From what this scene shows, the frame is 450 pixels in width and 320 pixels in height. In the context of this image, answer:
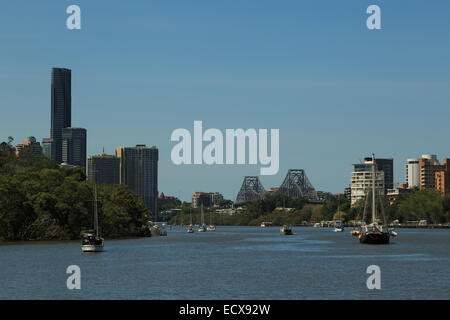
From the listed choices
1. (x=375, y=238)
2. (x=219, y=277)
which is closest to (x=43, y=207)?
(x=375, y=238)

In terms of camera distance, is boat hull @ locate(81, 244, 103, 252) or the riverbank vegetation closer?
boat hull @ locate(81, 244, 103, 252)

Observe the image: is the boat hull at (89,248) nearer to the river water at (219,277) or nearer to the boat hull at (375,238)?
the river water at (219,277)

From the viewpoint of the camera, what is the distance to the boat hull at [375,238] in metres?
171

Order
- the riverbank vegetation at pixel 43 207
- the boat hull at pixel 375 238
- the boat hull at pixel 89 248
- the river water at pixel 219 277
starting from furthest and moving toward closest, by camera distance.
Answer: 1. the riverbank vegetation at pixel 43 207
2. the boat hull at pixel 375 238
3. the boat hull at pixel 89 248
4. the river water at pixel 219 277

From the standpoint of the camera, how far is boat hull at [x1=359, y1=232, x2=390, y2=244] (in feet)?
560

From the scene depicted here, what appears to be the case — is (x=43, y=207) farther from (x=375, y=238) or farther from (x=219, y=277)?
(x=219, y=277)

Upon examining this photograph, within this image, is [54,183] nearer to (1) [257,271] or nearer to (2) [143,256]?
(2) [143,256]

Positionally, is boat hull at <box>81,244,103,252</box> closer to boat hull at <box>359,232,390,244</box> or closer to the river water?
the river water

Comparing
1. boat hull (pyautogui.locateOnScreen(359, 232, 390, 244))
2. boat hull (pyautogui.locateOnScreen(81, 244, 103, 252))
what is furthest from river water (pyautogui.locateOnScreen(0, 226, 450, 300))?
boat hull (pyautogui.locateOnScreen(359, 232, 390, 244))

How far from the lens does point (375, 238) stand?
172 metres

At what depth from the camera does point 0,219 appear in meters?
173

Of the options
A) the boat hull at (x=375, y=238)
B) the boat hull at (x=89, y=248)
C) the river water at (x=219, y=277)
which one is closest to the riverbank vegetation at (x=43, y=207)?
the boat hull at (x=89, y=248)

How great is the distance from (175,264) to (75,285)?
116 ft
